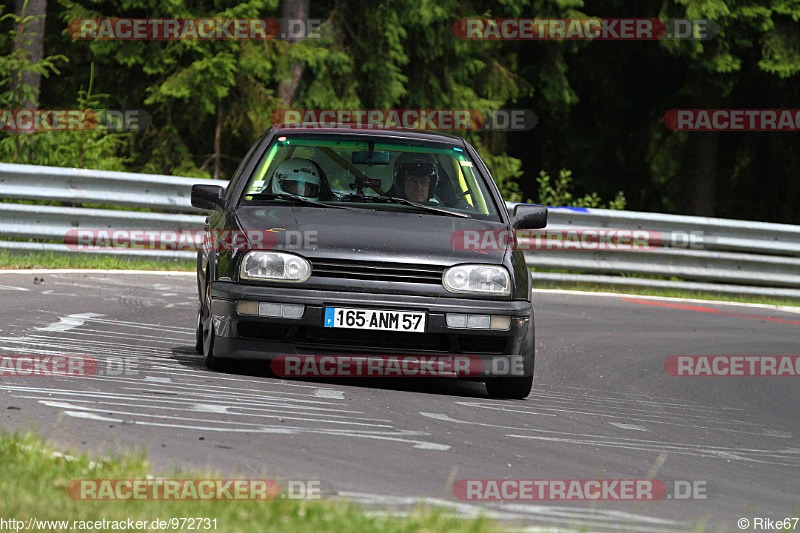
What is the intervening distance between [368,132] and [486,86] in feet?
51.9

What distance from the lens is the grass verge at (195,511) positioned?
12.7 ft

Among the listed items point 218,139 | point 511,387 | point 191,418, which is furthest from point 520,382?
point 218,139

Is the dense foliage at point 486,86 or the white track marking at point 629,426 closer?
the white track marking at point 629,426

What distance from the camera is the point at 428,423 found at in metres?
6.29

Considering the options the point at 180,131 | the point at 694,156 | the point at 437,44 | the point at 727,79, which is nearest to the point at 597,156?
the point at 694,156

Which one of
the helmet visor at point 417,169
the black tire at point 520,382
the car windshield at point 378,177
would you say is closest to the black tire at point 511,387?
the black tire at point 520,382

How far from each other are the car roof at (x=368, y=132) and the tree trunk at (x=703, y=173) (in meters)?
18.4

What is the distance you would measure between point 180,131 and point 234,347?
A: 54.3ft

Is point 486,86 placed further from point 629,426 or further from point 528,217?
point 629,426

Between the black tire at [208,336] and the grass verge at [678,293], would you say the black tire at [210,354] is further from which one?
the grass verge at [678,293]

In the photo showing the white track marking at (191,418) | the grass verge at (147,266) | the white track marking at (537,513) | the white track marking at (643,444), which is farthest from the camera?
the grass verge at (147,266)

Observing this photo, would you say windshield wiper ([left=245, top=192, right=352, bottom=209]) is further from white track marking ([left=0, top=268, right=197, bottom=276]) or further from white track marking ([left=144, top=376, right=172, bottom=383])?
white track marking ([left=0, top=268, right=197, bottom=276])

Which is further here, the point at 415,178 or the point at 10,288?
the point at 10,288

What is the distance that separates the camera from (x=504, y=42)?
25656 mm
